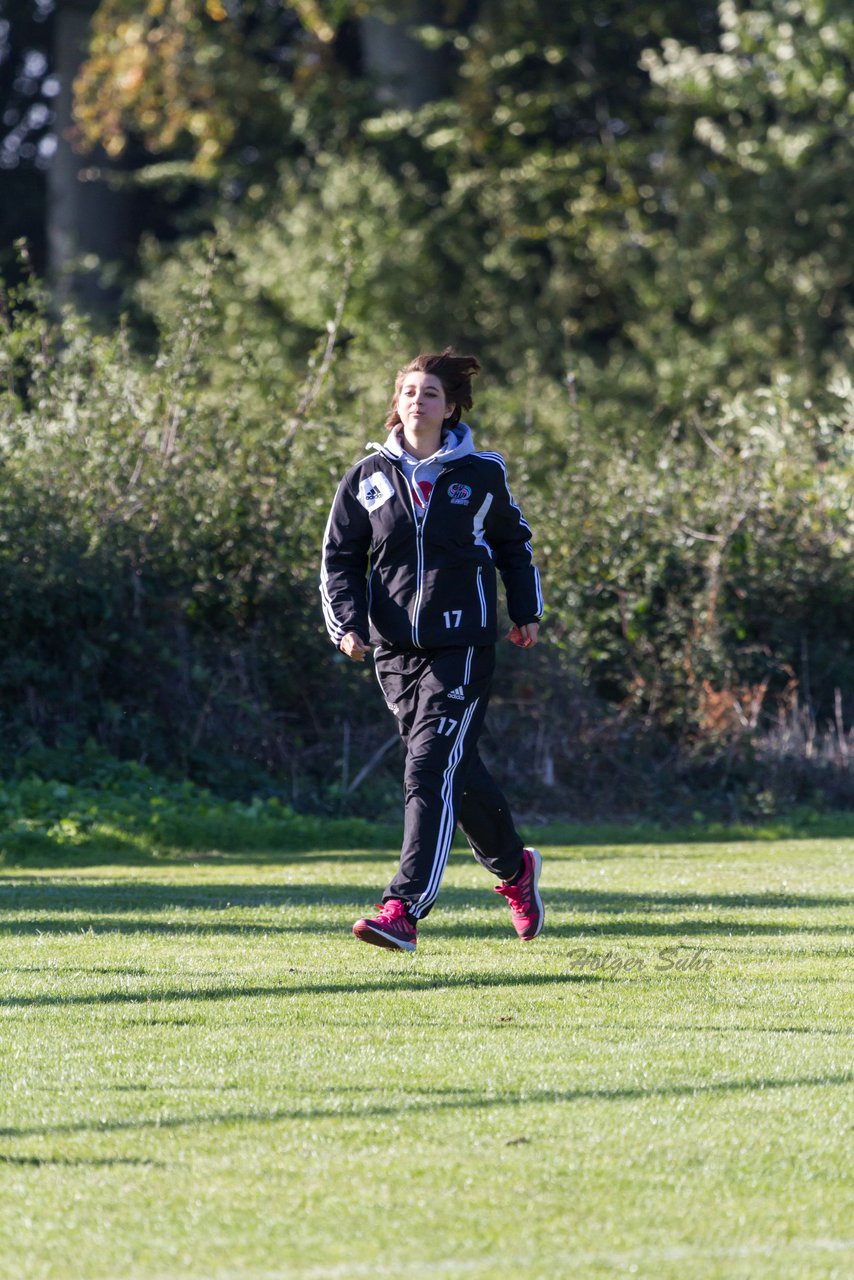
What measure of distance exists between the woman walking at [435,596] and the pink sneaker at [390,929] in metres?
0.08

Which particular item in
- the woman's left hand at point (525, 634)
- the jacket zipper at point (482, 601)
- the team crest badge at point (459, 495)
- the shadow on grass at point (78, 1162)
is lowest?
the shadow on grass at point (78, 1162)

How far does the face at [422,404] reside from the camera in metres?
6.80

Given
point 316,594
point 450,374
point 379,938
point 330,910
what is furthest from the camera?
point 316,594

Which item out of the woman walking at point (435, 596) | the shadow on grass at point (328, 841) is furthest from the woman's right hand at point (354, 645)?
the shadow on grass at point (328, 841)

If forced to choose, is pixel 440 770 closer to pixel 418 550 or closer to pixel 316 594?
pixel 418 550

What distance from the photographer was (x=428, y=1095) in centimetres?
441

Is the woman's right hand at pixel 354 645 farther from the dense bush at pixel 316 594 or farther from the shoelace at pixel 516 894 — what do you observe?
the dense bush at pixel 316 594

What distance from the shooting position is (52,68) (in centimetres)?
3123

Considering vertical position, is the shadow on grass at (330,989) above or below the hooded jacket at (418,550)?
below

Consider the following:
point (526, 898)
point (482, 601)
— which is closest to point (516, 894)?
point (526, 898)

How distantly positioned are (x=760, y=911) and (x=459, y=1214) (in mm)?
4703

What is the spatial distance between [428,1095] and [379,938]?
1.88 m

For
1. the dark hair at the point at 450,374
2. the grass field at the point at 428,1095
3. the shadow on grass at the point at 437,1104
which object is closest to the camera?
the grass field at the point at 428,1095

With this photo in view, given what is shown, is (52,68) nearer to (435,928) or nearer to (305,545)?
(305,545)
